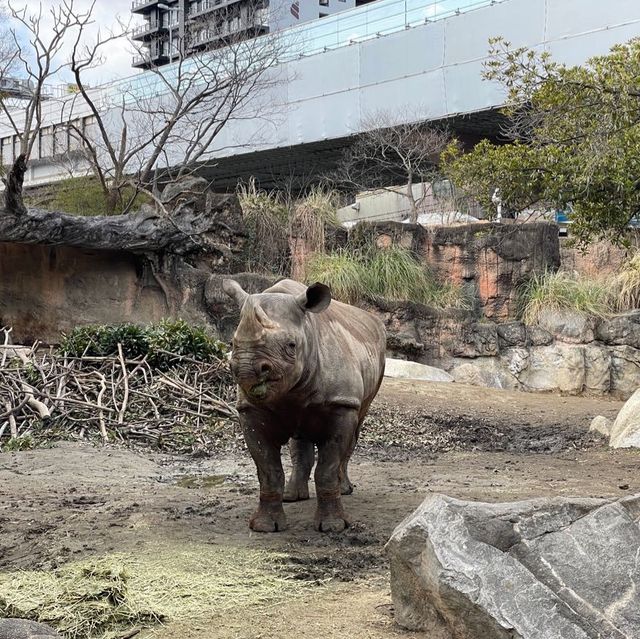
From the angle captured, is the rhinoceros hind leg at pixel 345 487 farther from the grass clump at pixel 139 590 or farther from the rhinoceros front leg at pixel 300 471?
the grass clump at pixel 139 590

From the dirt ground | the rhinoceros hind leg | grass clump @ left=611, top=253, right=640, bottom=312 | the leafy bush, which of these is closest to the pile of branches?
the leafy bush

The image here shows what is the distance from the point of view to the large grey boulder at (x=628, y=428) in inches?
382

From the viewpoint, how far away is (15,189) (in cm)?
1436

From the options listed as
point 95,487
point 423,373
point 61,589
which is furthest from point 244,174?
point 61,589

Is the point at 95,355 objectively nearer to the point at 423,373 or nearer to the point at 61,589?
the point at 423,373

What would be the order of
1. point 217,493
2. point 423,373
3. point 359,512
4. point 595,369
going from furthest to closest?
point 595,369 < point 423,373 < point 217,493 < point 359,512

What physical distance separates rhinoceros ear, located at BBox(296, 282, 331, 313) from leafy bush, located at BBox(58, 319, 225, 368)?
20.0 ft

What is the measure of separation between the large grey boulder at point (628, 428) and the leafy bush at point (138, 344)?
4.43 meters

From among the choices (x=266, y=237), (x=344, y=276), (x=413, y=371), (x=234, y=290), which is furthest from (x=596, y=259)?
(x=234, y=290)

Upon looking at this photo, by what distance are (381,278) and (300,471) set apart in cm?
1094

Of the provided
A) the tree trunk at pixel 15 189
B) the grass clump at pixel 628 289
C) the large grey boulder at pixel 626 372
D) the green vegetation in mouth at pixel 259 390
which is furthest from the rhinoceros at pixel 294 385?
the grass clump at pixel 628 289

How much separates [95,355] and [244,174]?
70.4 feet

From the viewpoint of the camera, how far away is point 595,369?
1656cm

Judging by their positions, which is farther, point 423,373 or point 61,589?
point 423,373
